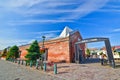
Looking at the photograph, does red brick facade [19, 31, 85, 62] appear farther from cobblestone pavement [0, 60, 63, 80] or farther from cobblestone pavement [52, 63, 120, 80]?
cobblestone pavement [0, 60, 63, 80]

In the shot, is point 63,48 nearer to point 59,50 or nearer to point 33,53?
point 59,50

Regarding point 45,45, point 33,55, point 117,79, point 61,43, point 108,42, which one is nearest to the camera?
point 117,79

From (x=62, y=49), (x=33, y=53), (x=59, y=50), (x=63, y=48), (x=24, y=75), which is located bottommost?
(x=24, y=75)

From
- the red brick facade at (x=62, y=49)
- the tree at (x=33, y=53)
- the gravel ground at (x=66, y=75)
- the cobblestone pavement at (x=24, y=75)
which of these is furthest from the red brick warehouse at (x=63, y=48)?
the cobblestone pavement at (x=24, y=75)

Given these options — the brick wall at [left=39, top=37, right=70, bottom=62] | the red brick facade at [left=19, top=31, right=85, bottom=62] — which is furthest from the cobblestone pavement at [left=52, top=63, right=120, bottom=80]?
the brick wall at [left=39, top=37, right=70, bottom=62]

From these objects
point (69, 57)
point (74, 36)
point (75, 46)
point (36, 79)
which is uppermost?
point (74, 36)

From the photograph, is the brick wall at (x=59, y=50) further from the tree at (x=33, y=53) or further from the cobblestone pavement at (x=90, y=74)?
the cobblestone pavement at (x=90, y=74)

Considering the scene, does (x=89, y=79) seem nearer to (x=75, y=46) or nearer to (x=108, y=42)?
(x=108, y=42)

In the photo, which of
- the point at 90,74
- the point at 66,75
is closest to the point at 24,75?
the point at 66,75

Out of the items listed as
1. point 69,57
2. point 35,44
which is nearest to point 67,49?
point 69,57

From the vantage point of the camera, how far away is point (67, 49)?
2238 centimetres

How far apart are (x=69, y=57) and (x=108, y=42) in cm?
704

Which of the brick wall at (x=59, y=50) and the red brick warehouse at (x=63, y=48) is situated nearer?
the red brick warehouse at (x=63, y=48)

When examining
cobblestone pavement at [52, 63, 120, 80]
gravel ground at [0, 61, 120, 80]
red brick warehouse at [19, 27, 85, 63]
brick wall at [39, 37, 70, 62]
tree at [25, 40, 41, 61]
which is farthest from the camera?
brick wall at [39, 37, 70, 62]
